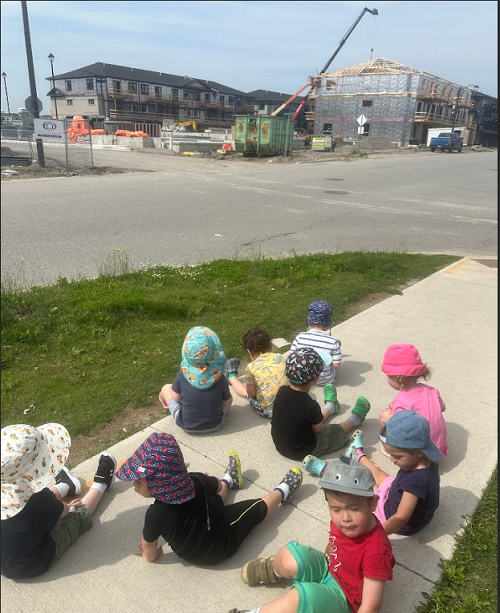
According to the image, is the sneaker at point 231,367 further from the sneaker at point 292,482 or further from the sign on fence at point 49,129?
the sign on fence at point 49,129

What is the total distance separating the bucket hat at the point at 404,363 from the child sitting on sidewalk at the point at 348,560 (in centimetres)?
117

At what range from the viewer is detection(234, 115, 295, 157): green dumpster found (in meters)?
30.1

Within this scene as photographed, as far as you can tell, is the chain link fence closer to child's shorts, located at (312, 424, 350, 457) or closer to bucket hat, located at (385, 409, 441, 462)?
child's shorts, located at (312, 424, 350, 457)

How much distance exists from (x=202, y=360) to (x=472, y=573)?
1972 millimetres

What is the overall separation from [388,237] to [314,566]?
904 centimetres

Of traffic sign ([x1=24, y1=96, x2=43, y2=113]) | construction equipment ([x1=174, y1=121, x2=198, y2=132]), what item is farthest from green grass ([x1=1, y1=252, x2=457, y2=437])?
construction equipment ([x1=174, y1=121, x2=198, y2=132])

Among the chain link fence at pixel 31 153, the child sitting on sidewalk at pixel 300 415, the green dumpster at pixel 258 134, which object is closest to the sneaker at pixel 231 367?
the child sitting on sidewalk at pixel 300 415

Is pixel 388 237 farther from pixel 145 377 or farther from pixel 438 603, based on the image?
pixel 438 603

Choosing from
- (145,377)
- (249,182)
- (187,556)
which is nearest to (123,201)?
(249,182)

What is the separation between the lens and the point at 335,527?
2.21 m

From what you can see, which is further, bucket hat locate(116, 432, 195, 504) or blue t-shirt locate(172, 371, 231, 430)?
blue t-shirt locate(172, 371, 231, 430)

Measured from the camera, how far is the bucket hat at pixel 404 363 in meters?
3.15

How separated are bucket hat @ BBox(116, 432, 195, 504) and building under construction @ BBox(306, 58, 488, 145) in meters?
58.5

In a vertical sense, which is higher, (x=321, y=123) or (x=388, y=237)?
(x=321, y=123)
